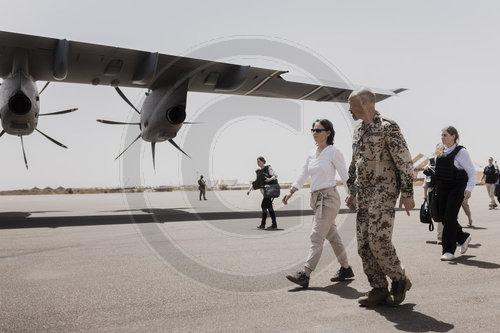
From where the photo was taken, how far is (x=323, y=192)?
14.5 ft

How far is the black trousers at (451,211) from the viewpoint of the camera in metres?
5.62

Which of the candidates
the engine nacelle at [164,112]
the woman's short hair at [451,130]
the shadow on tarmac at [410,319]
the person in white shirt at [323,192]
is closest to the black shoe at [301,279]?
the person in white shirt at [323,192]

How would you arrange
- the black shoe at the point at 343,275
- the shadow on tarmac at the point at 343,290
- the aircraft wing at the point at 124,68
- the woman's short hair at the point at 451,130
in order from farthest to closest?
1. the aircraft wing at the point at 124,68
2. the woman's short hair at the point at 451,130
3. the black shoe at the point at 343,275
4. the shadow on tarmac at the point at 343,290

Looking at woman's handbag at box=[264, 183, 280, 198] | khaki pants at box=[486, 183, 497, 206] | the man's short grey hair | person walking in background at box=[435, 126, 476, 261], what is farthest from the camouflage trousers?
khaki pants at box=[486, 183, 497, 206]

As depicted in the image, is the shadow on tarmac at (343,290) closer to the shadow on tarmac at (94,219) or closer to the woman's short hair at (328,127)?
the woman's short hair at (328,127)

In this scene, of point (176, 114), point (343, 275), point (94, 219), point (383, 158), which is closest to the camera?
point (383, 158)

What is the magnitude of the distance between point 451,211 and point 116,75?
1219cm

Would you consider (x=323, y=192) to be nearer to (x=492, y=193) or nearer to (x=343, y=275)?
(x=343, y=275)

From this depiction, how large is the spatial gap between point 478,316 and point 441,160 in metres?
3.24

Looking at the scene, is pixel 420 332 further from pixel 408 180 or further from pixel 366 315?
pixel 408 180

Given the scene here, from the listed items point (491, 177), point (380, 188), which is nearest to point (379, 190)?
point (380, 188)

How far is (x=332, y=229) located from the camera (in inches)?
184

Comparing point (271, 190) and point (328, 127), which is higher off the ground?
point (328, 127)

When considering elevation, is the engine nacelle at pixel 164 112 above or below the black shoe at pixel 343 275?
above
